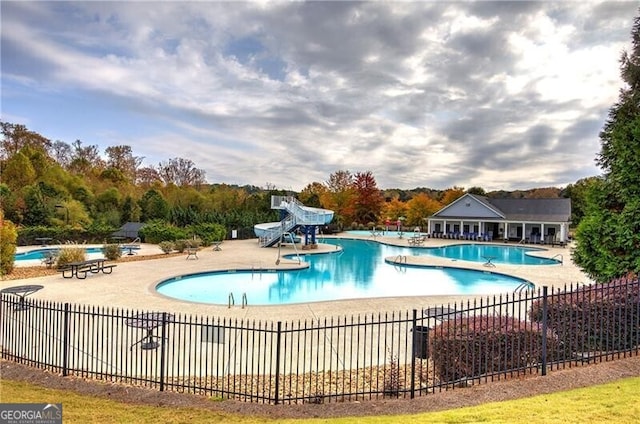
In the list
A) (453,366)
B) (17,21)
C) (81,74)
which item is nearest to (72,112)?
(81,74)

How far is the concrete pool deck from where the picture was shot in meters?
10.2

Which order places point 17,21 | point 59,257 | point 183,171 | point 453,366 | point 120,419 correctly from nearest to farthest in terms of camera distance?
point 120,419 → point 453,366 → point 17,21 → point 59,257 → point 183,171

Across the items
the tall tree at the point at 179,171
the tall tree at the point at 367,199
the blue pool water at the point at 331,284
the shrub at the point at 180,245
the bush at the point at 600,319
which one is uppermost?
the tall tree at the point at 179,171

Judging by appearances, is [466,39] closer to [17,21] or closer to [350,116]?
[350,116]

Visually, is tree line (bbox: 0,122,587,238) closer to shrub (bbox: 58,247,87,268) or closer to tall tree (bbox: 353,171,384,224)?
tall tree (bbox: 353,171,384,224)

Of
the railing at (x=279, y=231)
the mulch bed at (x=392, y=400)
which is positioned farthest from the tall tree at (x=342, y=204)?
the mulch bed at (x=392, y=400)

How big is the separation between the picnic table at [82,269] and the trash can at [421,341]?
46.2ft

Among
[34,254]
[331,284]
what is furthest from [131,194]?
[331,284]

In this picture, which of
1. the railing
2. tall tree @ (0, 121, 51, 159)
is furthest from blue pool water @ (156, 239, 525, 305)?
tall tree @ (0, 121, 51, 159)

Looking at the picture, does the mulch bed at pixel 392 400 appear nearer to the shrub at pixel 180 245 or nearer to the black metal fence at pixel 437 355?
the black metal fence at pixel 437 355

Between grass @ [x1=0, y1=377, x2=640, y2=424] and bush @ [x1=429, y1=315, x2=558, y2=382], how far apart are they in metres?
0.91

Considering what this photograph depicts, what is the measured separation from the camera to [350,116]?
2458 centimetres

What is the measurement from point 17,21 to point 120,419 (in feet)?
29.6

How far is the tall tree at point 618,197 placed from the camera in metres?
8.06
